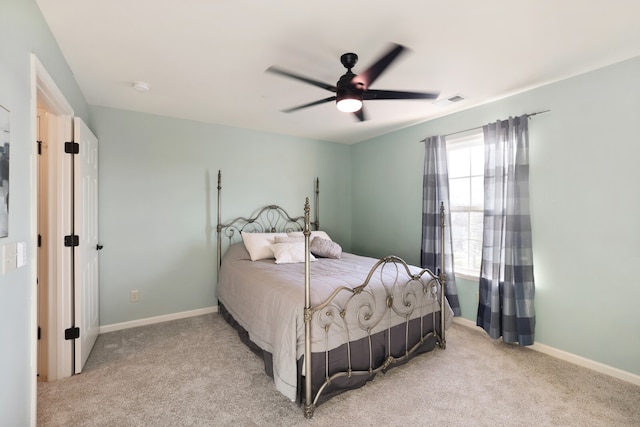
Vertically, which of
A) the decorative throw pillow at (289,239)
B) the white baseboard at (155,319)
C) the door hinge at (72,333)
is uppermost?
the decorative throw pillow at (289,239)

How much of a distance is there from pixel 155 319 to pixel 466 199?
4.00 m

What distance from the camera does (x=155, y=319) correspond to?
3566mm

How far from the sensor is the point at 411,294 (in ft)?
8.54

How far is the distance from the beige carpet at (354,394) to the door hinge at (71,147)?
1.80m

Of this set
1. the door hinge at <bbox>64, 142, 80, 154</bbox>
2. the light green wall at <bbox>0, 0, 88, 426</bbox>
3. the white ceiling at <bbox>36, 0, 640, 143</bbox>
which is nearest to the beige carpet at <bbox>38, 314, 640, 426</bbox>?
the light green wall at <bbox>0, 0, 88, 426</bbox>

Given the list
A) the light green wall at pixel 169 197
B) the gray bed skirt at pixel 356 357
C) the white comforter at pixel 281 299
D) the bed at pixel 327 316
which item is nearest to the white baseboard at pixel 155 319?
the light green wall at pixel 169 197

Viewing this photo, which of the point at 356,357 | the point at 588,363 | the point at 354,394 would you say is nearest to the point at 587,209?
the point at 588,363

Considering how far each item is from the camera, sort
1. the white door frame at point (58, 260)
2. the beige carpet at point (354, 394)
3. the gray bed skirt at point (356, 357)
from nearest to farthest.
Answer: the beige carpet at point (354, 394)
the gray bed skirt at point (356, 357)
the white door frame at point (58, 260)

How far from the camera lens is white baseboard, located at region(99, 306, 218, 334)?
3.32 meters

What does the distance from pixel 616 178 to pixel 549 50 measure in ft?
3.82

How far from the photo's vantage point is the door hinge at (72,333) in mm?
2363

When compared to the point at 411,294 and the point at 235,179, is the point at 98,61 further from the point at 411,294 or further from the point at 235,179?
the point at 411,294

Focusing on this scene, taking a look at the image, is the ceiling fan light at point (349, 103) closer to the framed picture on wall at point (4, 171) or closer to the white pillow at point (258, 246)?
the framed picture on wall at point (4, 171)

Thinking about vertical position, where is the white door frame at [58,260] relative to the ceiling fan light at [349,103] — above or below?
below
